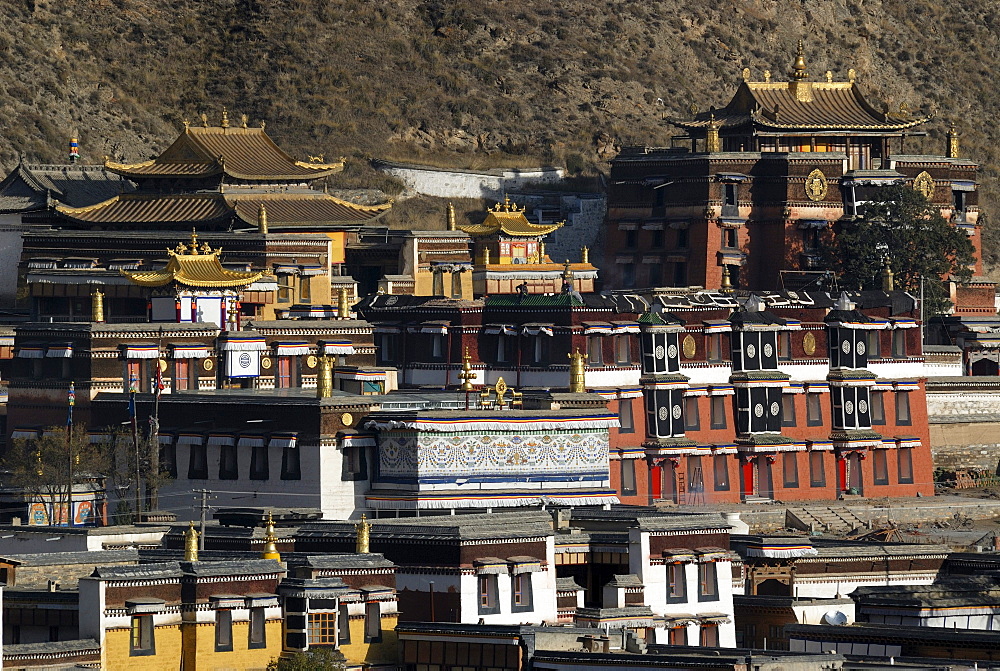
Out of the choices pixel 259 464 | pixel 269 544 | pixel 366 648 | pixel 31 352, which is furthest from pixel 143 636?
pixel 31 352

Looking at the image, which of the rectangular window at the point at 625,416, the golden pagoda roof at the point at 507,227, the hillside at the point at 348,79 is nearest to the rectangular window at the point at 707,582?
the rectangular window at the point at 625,416

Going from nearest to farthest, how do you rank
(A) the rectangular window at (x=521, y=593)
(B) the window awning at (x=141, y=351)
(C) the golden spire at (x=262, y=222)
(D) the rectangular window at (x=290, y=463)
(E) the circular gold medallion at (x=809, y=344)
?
(A) the rectangular window at (x=521, y=593)
(D) the rectangular window at (x=290, y=463)
(B) the window awning at (x=141, y=351)
(E) the circular gold medallion at (x=809, y=344)
(C) the golden spire at (x=262, y=222)

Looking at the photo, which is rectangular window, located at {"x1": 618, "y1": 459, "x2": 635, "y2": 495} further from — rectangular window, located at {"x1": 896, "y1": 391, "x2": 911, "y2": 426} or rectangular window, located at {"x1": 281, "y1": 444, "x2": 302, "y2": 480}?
rectangular window, located at {"x1": 281, "y1": 444, "x2": 302, "y2": 480}

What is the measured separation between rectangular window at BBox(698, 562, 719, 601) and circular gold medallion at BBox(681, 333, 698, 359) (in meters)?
36.8

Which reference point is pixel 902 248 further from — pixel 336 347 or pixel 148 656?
pixel 148 656

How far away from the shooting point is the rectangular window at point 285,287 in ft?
433

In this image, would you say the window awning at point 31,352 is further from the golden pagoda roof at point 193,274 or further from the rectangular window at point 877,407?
the rectangular window at point 877,407

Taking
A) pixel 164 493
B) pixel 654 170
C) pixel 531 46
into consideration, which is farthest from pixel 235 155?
pixel 531 46

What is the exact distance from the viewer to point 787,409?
12462 cm

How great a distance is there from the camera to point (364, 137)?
600ft

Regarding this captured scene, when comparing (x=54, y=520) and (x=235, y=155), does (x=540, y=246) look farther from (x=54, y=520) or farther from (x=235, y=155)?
(x=54, y=520)

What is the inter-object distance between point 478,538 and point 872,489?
4839cm

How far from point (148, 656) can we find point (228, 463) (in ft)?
100.0

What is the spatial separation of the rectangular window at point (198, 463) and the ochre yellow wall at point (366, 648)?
27890 millimetres
